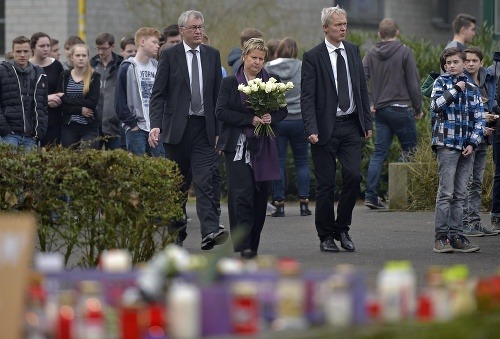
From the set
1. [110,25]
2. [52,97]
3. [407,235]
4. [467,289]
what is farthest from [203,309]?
[110,25]

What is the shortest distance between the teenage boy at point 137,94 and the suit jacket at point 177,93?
2.07m

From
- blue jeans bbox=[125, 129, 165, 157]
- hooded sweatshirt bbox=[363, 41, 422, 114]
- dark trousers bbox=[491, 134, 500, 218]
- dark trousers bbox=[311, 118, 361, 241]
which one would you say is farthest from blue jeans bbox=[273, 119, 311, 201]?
dark trousers bbox=[311, 118, 361, 241]

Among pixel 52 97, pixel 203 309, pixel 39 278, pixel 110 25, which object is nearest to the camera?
pixel 203 309

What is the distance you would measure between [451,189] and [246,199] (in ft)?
5.68

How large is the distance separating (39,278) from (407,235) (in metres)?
8.72

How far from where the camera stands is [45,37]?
15156mm

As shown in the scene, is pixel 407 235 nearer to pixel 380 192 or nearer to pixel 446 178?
pixel 446 178

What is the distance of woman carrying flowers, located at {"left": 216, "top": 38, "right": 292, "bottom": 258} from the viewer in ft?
36.3

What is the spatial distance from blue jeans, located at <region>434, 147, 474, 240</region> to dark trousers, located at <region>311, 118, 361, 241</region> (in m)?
0.75

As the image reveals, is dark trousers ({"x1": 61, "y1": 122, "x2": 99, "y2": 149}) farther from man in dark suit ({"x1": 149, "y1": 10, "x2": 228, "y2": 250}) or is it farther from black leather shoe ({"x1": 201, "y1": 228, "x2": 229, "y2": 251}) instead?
black leather shoe ({"x1": 201, "y1": 228, "x2": 229, "y2": 251})

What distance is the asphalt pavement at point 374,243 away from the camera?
35.1ft

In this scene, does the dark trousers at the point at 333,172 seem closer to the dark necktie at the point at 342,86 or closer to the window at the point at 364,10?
the dark necktie at the point at 342,86

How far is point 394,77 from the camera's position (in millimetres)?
15930

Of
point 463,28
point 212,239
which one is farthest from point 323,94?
point 463,28
